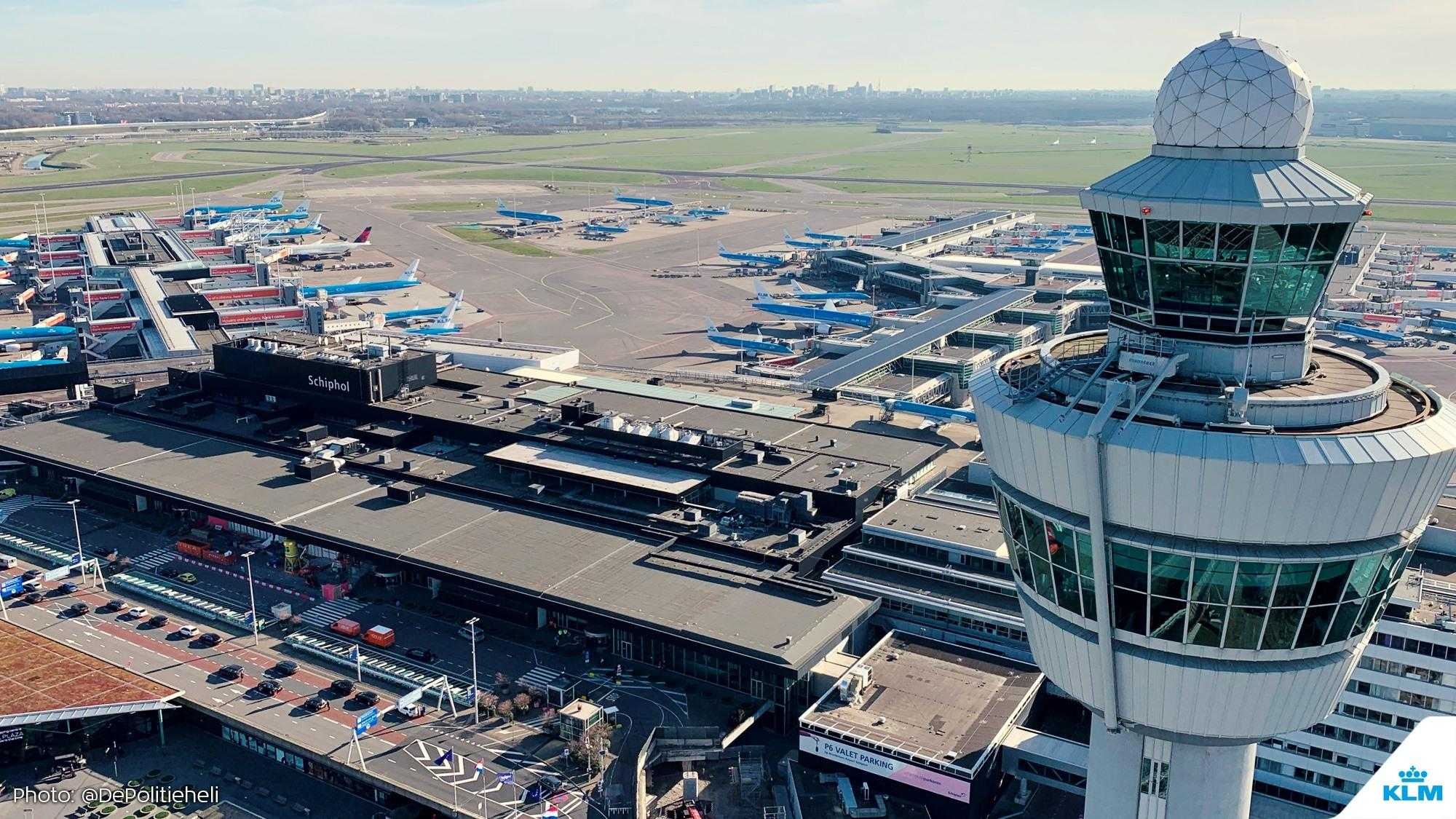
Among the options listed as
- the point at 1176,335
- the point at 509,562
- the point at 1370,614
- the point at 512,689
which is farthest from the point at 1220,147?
the point at 509,562

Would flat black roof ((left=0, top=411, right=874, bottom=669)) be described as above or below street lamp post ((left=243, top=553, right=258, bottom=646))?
above

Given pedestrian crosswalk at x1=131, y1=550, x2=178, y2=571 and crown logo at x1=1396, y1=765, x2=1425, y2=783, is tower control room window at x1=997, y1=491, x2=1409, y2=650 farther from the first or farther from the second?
pedestrian crosswalk at x1=131, y1=550, x2=178, y2=571

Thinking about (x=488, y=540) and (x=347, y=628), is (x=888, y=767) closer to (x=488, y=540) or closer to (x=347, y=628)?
(x=488, y=540)

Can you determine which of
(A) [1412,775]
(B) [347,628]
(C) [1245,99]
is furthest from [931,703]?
(A) [1412,775]

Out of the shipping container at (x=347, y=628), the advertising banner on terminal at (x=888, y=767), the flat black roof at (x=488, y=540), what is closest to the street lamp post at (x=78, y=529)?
the flat black roof at (x=488, y=540)

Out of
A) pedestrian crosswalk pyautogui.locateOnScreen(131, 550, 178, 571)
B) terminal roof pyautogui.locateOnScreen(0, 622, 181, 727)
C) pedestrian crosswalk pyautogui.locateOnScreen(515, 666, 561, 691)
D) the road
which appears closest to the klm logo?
the road

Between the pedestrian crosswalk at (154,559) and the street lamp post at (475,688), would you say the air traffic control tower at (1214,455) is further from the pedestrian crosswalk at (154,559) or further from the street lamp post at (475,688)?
the pedestrian crosswalk at (154,559)
